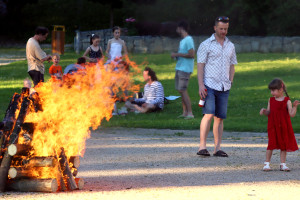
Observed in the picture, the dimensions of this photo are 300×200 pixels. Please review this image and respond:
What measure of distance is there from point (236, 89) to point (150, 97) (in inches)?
254

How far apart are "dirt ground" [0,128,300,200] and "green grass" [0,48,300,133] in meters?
→ 1.74

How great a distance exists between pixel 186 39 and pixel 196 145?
3271mm

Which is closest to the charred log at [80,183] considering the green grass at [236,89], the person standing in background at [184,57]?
the green grass at [236,89]

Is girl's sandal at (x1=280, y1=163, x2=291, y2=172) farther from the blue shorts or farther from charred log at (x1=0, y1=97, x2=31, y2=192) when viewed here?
charred log at (x1=0, y1=97, x2=31, y2=192)

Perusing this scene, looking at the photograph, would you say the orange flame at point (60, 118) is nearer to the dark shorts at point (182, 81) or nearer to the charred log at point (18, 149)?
the charred log at point (18, 149)

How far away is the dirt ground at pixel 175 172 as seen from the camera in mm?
6660

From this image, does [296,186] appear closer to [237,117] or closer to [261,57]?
[237,117]

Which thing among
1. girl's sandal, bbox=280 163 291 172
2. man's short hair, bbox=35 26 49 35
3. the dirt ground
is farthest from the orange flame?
man's short hair, bbox=35 26 49 35

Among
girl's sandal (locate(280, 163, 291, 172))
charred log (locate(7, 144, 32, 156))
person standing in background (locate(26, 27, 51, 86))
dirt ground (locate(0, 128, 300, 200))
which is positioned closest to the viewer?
dirt ground (locate(0, 128, 300, 200))

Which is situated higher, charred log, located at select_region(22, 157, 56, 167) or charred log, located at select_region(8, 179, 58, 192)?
charred log, located at select_region(22, 157, 56, 167)

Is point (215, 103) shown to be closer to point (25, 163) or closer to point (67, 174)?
point (67, 174)

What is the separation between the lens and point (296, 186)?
707 cm

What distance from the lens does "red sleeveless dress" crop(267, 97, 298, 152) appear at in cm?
818

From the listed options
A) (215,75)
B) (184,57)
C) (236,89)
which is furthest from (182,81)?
(236,89)
